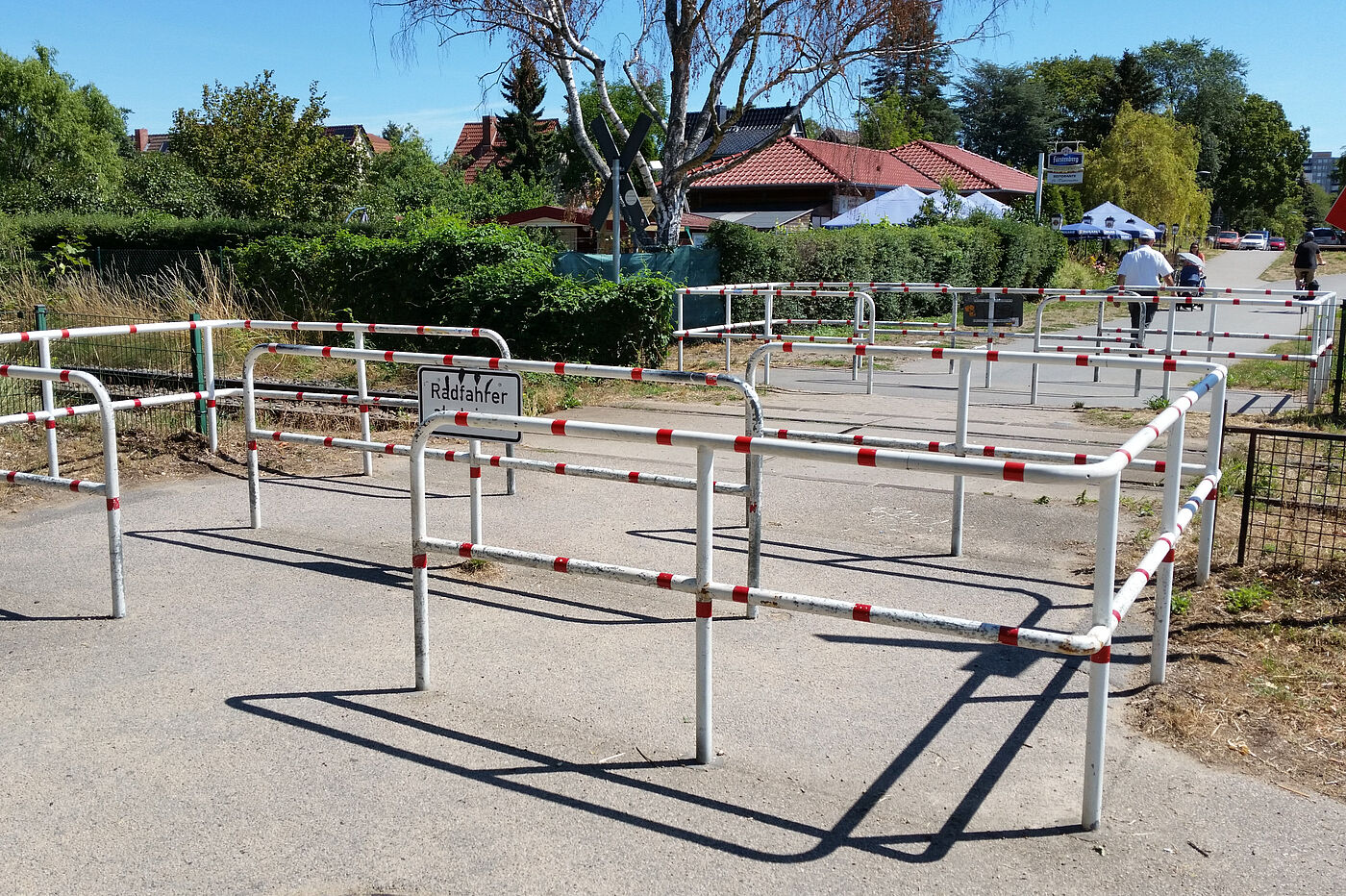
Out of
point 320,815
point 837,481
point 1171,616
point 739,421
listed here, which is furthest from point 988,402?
point 320,815

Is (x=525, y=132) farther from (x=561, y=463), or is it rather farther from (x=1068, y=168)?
(x=561, y=463)

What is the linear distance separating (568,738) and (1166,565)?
7.90 ft

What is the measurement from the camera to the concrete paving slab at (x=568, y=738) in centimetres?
347

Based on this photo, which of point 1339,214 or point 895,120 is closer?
point 1339,214

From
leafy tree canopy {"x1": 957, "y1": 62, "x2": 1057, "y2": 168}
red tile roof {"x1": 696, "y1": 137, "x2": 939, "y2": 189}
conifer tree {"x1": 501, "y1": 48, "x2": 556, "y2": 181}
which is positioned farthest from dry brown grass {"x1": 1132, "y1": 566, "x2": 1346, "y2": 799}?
leafy tree canopy {"x1": 957, "y1": 62, "x2": 1057, "y2": 168}

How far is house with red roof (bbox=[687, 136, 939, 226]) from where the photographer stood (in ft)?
149

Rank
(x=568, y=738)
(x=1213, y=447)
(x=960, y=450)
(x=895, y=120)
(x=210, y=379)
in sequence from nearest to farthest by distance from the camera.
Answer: (x=568, y=738), (x=1213, y=447), (x=960, y=450), (x=210, y=379), (x=895, y=120)

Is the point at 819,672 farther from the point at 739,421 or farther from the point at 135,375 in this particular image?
the point at 135,375

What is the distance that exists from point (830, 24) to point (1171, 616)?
18.1 meters

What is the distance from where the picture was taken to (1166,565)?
4.62 meters

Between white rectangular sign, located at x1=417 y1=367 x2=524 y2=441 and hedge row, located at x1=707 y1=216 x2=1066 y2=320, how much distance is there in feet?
46.6

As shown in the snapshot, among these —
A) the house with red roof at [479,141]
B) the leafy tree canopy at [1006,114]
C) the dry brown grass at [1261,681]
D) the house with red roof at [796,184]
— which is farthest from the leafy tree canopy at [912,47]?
the leafy tree canopy at [1006,114]

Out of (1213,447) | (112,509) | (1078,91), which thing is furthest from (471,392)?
(1078,91)

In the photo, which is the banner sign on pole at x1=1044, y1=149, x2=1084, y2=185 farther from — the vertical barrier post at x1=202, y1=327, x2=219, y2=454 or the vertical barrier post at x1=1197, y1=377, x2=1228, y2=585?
the vertical barrier post at x1=1197, y1=377, x2=1228, y2=585
